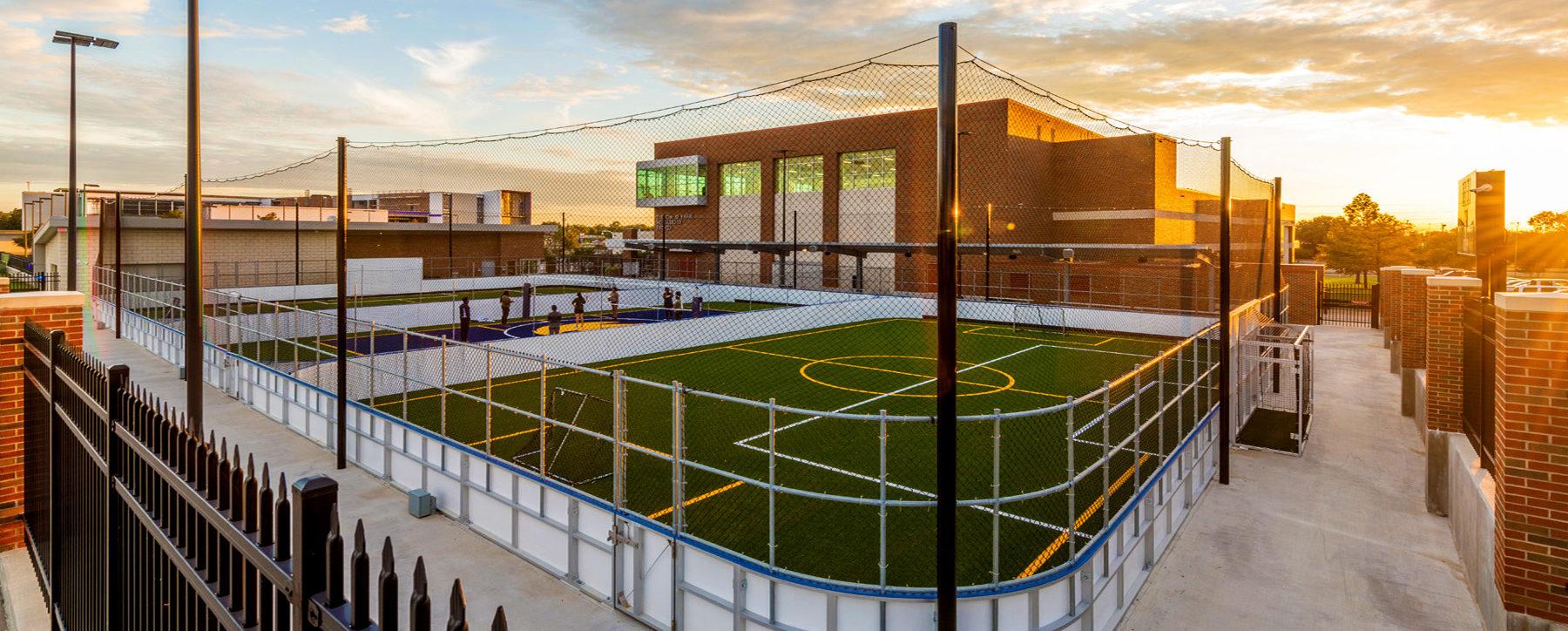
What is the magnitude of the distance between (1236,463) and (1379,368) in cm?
1413

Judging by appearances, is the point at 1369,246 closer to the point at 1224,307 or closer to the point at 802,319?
the point at 802,319

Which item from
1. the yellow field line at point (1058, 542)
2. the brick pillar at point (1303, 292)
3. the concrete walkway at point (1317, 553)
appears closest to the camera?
the concrete walkway at point (1317, 553)

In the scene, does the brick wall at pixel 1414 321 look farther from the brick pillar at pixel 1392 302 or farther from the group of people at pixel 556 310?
the group of people at pixel 556 310

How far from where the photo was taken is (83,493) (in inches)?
192

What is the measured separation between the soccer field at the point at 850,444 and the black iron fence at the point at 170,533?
3.92 meters

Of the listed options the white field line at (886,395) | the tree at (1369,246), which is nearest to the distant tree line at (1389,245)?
the tree at (1369,246)

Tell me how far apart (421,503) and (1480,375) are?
12496 mm

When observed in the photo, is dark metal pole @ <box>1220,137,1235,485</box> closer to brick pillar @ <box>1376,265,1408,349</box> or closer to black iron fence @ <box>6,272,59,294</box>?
brick pillar @ <box>1376,265,1408,349</box>

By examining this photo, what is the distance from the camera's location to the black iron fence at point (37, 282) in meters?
41.2

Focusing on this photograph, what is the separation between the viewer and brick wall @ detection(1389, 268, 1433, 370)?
17.0 meters

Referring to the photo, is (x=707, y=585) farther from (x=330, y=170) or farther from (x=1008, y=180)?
(x=1008, y=180)

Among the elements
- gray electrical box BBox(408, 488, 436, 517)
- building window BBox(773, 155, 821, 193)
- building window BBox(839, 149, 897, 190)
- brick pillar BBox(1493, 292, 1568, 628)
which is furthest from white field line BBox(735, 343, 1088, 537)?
building window BBox(773, 155, 821, 193)

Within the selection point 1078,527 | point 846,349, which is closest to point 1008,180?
point 846,349

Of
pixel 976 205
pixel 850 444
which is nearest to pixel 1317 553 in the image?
pixel 850 444
